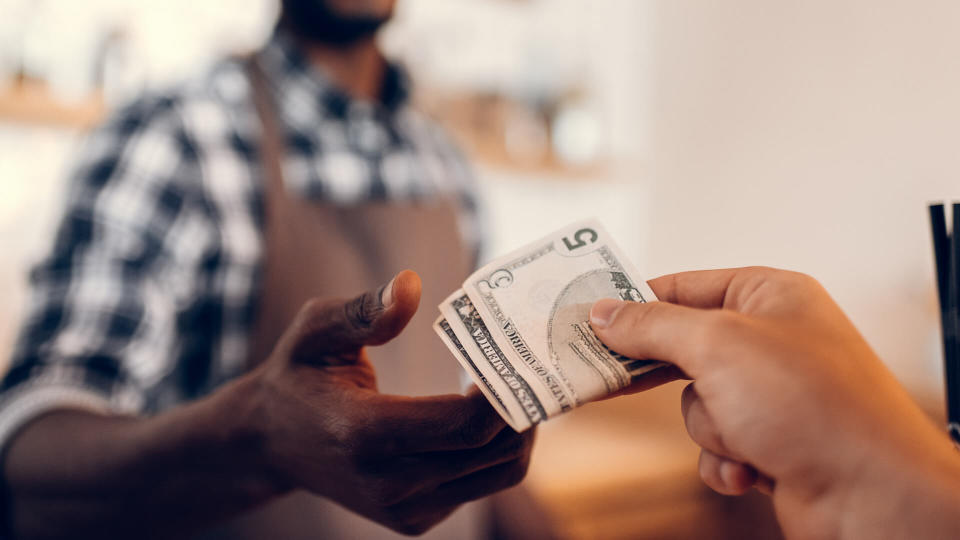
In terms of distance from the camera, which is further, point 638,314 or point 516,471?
point 516,471

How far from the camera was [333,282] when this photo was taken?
90 centimetres

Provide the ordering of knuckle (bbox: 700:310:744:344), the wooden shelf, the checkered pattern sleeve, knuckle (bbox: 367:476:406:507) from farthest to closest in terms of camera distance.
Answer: the wooden shelf
the checkered pattern sleeve
knuckle (bbox: 367:476:406:507)
knuckle (bbox: 700:310:744:344)

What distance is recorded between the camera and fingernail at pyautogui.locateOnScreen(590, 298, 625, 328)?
1.28 ft

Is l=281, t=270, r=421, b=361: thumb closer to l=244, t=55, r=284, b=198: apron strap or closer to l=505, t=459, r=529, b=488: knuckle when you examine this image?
l=505, t=459, r=529, b=488: knuckle

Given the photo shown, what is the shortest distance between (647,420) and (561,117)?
921 millimetres

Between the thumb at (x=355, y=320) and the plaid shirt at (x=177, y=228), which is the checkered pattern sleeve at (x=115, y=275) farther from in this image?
the thumb at (x=355, y=320)

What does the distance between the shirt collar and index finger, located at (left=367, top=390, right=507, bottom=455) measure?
72cm

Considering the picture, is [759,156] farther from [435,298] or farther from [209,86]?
[209,86]

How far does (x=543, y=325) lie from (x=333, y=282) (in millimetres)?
529

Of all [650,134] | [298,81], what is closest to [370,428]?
[298,81]

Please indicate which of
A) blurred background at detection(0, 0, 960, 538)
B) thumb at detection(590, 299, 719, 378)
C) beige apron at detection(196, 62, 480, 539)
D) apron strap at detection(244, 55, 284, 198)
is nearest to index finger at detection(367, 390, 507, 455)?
thumb at detection(590, 299, 719, 378)

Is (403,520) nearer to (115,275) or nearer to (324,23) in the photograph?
(115,275)

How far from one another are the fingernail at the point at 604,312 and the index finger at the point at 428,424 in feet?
0.31

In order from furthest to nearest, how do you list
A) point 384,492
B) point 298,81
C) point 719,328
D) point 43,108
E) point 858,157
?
point 43,108, point 298,81, point 858,157, point 384,492, point 719,328
